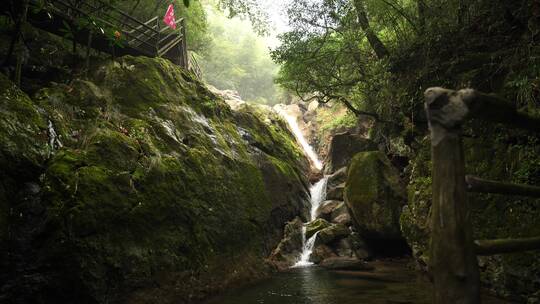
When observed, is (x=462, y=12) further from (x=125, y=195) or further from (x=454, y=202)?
(x=125, y=195)

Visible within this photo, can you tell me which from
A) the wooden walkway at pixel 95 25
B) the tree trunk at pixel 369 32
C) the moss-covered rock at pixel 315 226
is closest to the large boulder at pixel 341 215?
the moss-covered rock at pixel 315 226

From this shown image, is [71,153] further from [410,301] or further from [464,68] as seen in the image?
Answer: [464,68]

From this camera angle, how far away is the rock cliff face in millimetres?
5555

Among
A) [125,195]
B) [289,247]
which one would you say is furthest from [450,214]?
[289,247]

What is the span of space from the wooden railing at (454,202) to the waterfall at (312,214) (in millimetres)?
10675

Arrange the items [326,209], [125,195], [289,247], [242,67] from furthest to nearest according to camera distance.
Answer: [242,67] < [326,209] < [289,247] < [125,195]

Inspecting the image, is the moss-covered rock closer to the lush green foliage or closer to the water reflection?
the water reflection

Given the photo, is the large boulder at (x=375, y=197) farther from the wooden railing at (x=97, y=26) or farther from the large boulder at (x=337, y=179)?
the wooden railing at (x=97, y=26)

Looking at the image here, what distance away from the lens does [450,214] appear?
1725 millimetres

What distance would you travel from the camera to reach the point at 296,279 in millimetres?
9430

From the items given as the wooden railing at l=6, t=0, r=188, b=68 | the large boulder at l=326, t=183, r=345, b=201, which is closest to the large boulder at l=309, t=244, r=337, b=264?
the large boulder at l=326, t=183, r=345, b=201

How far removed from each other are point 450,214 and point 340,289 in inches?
271

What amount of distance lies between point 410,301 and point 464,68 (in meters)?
5.14

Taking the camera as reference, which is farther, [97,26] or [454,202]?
[97,26]
